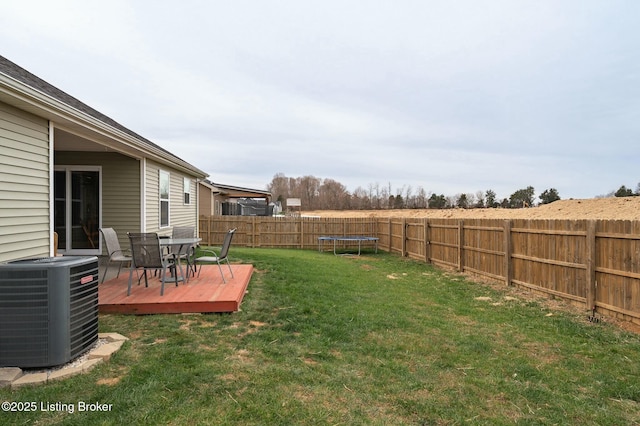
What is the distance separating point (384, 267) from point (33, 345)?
9.37m

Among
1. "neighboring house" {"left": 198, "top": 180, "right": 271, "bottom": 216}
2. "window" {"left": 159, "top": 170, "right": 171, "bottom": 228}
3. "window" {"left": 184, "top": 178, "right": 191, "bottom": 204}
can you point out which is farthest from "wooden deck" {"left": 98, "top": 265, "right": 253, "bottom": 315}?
"neighboring house" {"left": 198, "top": 180, "right": 271, "bottom": 216}

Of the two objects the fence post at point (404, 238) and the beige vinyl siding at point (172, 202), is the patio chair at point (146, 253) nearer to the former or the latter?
the beige vinyl siding at point (172, 202)

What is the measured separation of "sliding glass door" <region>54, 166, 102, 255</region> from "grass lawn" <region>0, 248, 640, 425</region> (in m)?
4.65

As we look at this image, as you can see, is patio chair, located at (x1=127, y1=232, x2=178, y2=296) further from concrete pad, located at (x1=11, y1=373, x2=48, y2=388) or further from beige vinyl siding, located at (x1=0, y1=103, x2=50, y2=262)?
concrete pad, located at (x1=11, y1=373, x2=48, y2=388)

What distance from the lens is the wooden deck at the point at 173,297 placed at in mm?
4699

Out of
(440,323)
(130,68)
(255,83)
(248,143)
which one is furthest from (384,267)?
(248,143)

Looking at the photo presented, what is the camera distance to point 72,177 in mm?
8086

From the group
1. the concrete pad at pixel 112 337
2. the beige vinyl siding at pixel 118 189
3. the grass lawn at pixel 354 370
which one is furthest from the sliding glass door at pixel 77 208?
the concrete pad at pixel 112 337

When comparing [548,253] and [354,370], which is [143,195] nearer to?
[354,370]

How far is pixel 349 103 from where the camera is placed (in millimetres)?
17391

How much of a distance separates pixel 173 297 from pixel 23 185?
7.19ft

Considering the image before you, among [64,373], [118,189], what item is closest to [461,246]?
[118,189]

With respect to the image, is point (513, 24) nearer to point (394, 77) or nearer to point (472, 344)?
point (394, 77)

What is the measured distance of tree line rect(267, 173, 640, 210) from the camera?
38250mm
